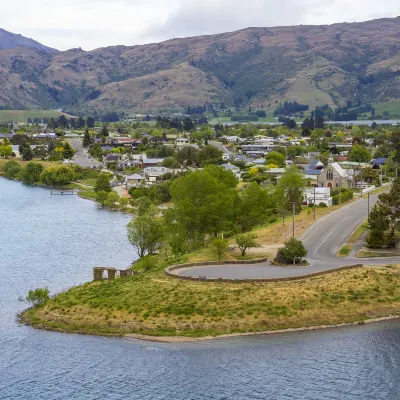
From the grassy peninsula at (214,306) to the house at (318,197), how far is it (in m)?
32.0

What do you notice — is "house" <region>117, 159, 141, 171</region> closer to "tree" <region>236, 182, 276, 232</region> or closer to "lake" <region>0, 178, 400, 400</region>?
"tree" <region>236, 182, 276, 232</region>

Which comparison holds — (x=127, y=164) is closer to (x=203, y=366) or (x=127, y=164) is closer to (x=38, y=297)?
(x=38, y=297)

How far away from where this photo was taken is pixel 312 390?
35625 mm

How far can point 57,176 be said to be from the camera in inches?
5098

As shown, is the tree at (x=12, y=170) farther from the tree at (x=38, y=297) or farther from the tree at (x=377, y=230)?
the tree at (x=38, y=297)

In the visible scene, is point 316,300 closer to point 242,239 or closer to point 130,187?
point 242,239

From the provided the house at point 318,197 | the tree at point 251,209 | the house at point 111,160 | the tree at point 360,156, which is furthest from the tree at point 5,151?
the tree at point 251,209

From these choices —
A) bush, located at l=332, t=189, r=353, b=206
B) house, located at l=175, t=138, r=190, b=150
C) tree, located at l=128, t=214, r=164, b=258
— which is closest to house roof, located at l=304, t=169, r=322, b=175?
bush, located at l=332, t=189, r=353, b=206

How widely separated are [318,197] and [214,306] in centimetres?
3952

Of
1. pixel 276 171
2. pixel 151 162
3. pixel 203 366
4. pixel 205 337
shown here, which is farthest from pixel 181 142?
pixel 203 366

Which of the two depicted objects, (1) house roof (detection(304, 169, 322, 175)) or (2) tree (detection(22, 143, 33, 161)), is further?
(2) tree (detection(22, 143, 33, 161))

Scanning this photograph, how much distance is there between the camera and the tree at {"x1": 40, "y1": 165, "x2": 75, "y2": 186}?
130 metres

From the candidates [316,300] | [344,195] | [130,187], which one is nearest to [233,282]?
[316,300]

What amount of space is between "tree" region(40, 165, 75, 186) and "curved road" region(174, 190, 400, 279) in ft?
222
